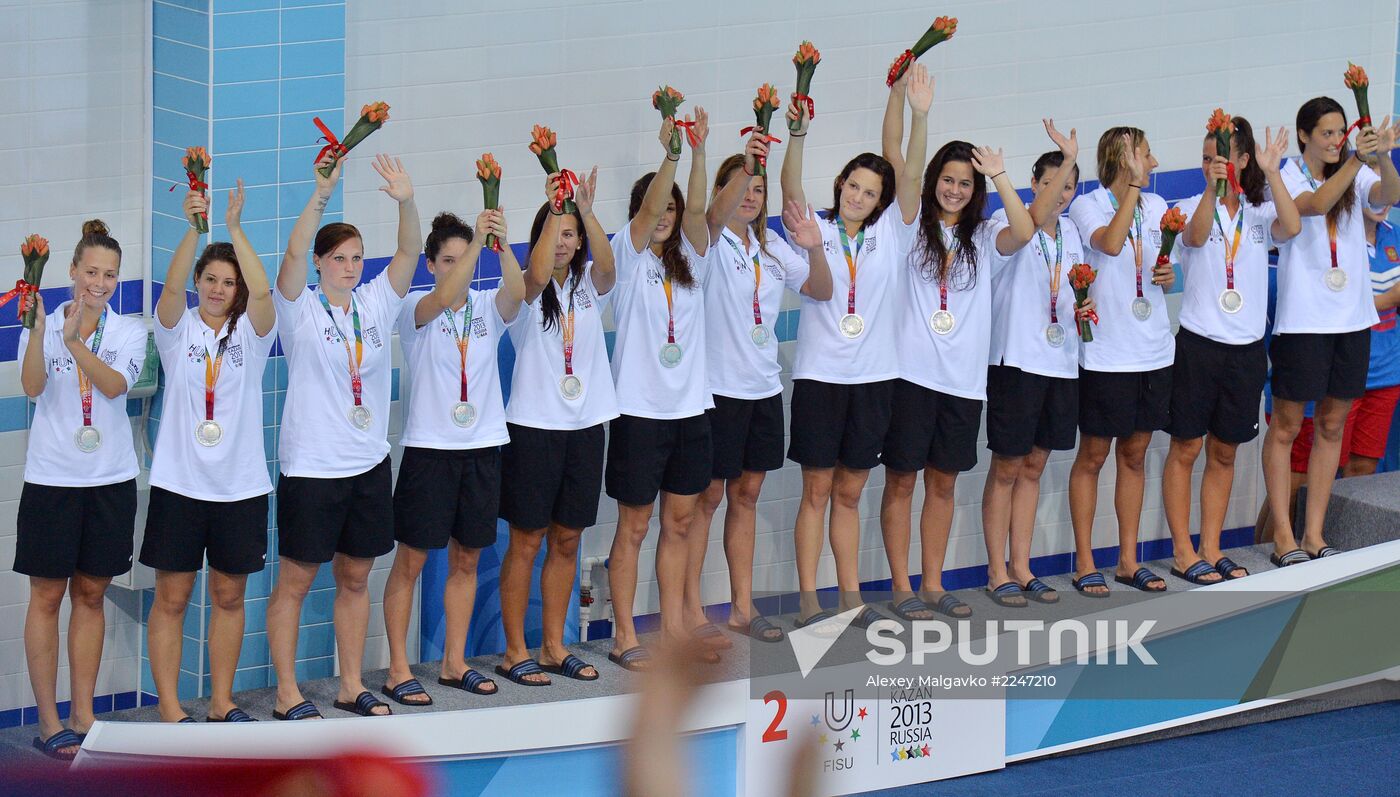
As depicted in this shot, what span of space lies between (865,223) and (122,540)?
2.87 m

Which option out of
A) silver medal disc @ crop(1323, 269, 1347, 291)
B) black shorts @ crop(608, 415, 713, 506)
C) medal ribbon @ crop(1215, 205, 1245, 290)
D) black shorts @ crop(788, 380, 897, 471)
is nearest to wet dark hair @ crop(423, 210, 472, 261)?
black shorts @ crop(608, 415, 713, 506)

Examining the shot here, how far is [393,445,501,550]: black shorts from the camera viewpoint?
228 inches

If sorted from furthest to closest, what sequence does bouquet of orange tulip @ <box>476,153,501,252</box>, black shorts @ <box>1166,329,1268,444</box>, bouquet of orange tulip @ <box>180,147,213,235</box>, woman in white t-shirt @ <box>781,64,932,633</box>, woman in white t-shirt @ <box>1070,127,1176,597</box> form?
black shorts @ <box>1166,329,1268,444</box> < woman in white t-shirt @ <box>1070,127,1176,597</box> < woman in white t-shirt @ <box>781,64,932,633</box> < bouquet of orange tulip @ <box>476,153,501,252</box> < bouquet of orange tulip @ <box>180,147,213,235</box>

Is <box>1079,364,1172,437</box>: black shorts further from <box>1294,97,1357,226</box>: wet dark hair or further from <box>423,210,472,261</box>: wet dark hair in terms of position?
<box>423,210,472,261</box>: wet dark hair

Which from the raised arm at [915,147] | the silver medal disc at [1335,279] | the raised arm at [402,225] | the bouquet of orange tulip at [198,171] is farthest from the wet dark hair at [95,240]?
the silver medal disc at [1335,279]

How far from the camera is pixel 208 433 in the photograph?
5.42 meters

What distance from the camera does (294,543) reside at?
559 centimetres

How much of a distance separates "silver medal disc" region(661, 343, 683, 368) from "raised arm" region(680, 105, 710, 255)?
359 mm

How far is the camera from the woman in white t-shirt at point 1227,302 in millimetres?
6863

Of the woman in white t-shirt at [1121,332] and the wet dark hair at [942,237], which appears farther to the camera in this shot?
the woman in white t-shirt at [1121,332]

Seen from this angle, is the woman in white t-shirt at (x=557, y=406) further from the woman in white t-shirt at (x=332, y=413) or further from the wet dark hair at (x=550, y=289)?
the woman in white t-shirt at (x=332, y=413)

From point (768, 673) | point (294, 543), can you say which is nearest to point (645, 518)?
point (768, 673)

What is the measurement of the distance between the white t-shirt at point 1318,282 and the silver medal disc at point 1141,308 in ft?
2.29

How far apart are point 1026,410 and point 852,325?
34.8 inches
